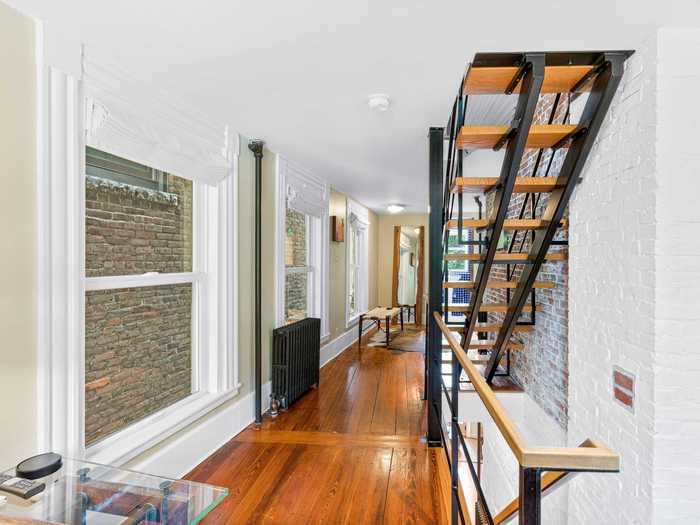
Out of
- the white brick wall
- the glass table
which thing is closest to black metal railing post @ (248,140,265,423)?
the glass table

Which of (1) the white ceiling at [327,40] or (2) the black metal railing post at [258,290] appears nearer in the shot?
(1) the white ceiling at [327,40]

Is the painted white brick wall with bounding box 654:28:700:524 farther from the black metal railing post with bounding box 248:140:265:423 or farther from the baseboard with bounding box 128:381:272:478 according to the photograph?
the black metal railing post with bounding box 248:140:265:423

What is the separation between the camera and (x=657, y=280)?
5.57ft

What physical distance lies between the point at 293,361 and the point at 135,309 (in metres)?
1.73

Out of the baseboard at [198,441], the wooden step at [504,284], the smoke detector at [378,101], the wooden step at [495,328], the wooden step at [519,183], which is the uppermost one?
the smoke detector at [378,101]

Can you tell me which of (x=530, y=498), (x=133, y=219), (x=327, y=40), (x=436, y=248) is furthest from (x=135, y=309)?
(x=530, y=498)

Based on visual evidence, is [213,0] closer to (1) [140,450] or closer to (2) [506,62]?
(2) [506,62]

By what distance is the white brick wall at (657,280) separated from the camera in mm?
1680

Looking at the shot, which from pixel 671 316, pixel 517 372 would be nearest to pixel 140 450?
pixel 671 316

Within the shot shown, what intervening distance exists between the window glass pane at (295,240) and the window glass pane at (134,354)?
1664 millimetres

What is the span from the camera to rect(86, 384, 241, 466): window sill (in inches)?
77.5

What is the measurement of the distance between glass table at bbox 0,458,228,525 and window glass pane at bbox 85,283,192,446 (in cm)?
70

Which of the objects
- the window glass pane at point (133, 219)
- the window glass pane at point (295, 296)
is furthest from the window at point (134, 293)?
the window glass pane at point (295, 296)

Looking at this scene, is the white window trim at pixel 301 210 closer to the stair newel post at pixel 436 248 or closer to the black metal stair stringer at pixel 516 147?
the stair newel post at pixel 436 248
